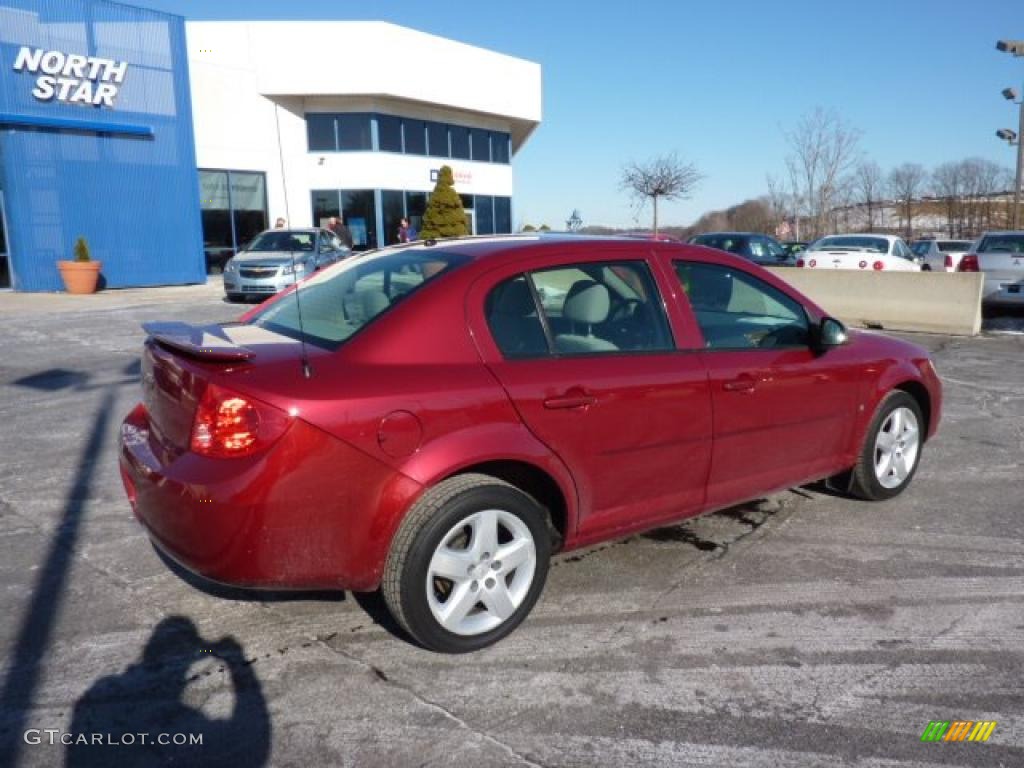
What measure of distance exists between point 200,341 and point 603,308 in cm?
166

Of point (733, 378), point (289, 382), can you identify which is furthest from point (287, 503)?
point (733, 378)

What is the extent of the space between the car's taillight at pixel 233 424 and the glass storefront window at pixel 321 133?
86.8ft

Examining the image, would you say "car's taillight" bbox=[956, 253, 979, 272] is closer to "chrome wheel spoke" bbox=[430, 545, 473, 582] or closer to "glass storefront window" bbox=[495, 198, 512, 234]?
"chrome wheel spoke" bbox=[430, 545, 473, 582]

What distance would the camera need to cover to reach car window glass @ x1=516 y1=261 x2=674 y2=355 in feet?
11.3

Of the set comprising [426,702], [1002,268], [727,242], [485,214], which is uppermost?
[485,214]

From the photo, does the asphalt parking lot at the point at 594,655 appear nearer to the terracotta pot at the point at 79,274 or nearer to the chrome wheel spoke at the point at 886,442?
the chrome wheel spoke at the point at 886,442

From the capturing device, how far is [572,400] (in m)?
3.23

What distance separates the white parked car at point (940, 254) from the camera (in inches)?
922

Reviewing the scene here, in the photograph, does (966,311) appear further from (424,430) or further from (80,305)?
(80,305)

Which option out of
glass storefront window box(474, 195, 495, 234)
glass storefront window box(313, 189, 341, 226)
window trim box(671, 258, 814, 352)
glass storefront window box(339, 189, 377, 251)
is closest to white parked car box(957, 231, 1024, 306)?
window trim box(671, 258, 814, 352)

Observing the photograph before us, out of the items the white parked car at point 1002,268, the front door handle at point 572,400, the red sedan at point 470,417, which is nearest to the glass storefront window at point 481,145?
the white parked car at point 1002,268

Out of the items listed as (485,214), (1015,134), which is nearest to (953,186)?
(1015,134)

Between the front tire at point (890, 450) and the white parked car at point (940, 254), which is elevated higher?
the white parked car at point (940, 254)

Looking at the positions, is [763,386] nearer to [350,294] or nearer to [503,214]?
[350,294]
